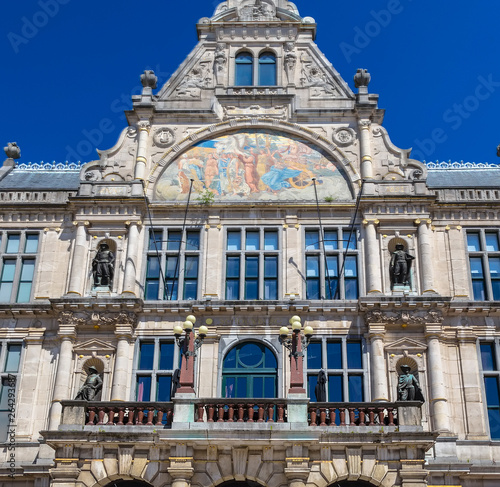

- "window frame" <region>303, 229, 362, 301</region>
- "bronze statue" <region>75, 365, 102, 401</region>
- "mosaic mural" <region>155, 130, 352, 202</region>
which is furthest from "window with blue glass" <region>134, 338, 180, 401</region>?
"mosaic mural" <region>155, 130, 352, 202</region>

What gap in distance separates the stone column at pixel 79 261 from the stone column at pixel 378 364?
1132 cm

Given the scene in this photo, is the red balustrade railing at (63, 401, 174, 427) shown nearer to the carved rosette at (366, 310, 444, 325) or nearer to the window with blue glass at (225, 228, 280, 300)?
the window with blue glass at (225, 228, 280, 300)

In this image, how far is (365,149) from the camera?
109 ft

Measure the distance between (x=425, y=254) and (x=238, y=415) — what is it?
35.5ft

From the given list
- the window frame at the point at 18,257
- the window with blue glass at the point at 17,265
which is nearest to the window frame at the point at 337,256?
the window frame at the point at 18,257

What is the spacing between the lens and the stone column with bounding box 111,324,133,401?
28.2 metres

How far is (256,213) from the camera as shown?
32188mm

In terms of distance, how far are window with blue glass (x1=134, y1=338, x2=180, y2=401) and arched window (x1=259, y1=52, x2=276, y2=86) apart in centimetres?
1322

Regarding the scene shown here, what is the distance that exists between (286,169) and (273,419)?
1233 cm

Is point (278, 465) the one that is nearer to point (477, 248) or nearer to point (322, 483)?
point (322, 483)

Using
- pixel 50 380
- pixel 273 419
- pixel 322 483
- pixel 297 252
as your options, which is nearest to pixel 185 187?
pixel 297 252

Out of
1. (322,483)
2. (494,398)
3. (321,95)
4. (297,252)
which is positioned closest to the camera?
(322,483)

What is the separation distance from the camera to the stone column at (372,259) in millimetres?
30181

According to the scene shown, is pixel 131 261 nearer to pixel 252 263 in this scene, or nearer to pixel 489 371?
pixel 252 263
